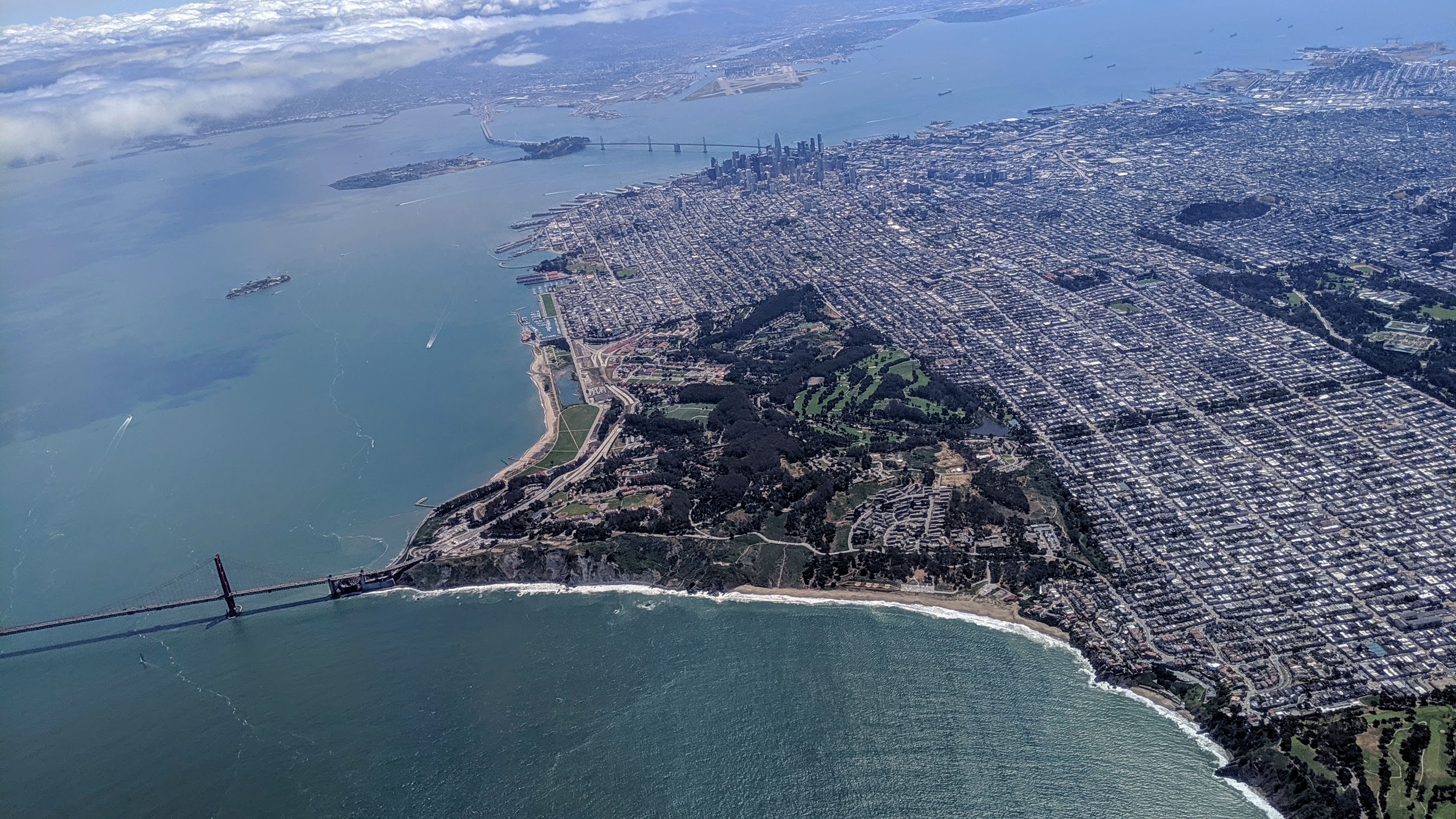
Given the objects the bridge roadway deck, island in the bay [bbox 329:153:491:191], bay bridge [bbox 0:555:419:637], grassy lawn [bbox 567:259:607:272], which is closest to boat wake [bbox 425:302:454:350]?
grassy lawn [bbox 567:259:607:272]

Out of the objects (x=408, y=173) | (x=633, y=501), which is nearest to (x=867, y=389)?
(x=633, y=501)

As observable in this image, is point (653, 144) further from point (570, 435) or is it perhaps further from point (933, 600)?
point (933, 600)

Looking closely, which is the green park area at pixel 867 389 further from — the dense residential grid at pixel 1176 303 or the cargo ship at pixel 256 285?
the cargo ship at pixel 256 285

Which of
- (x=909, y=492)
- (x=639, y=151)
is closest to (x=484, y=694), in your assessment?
(x=909, y=492)

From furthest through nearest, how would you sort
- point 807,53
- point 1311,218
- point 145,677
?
point 807,53 → point 1311,218 → point 145,677

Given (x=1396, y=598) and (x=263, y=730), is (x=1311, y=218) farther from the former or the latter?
(x=263, y=730)

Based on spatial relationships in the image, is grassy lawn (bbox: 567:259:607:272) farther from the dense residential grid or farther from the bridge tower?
the bridge tower

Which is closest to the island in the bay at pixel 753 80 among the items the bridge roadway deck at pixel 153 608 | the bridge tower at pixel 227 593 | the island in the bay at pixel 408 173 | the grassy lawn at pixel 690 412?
the island in the bay at pixel 408 173

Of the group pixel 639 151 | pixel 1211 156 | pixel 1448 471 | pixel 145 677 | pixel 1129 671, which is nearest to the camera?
pixel 1129 671
